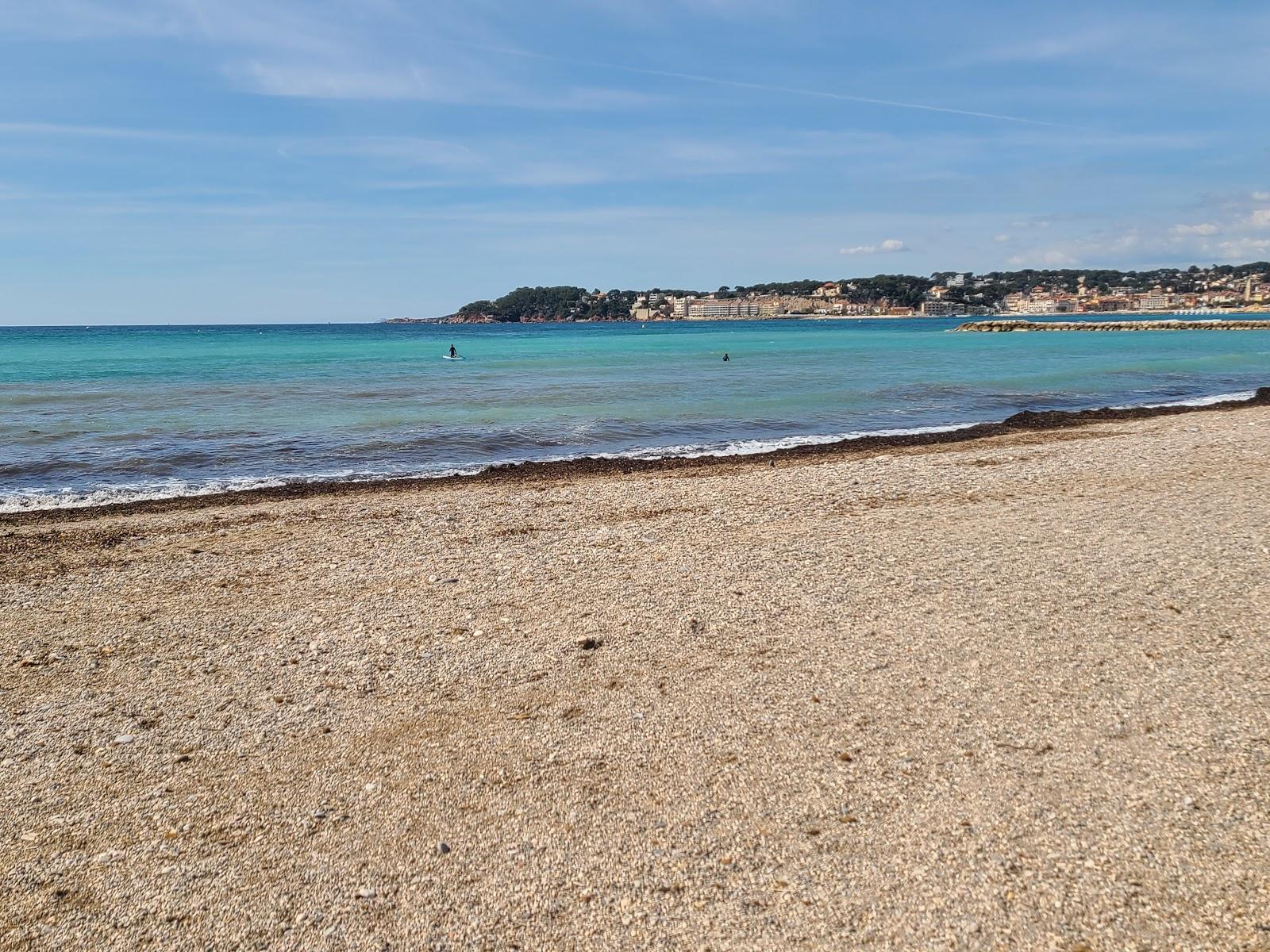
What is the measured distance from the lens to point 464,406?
2616 cm

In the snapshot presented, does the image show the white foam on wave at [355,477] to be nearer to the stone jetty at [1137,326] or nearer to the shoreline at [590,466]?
the shoreline at [590,466]

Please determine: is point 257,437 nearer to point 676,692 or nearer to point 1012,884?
point 676,692

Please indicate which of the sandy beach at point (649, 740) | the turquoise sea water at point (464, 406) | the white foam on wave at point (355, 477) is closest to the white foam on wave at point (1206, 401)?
the turquoise sea water at point (464, 406)

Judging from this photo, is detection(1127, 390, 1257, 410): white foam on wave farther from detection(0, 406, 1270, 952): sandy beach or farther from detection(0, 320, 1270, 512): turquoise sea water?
detection(0, 406, 1270, 952): sandy beach

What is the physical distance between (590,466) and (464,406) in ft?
38.0

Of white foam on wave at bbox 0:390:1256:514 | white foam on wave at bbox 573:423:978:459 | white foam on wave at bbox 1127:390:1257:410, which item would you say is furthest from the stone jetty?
white foam on wave at bbox 0:390:1256:514

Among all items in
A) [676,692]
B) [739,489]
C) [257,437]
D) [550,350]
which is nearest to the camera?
[676,692]

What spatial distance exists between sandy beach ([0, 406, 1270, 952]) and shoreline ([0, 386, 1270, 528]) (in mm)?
2772

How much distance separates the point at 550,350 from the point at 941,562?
6085 cm

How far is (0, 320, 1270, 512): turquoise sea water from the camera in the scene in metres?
16.3

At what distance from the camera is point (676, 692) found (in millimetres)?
5520

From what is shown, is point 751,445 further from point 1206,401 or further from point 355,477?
point 1206,401

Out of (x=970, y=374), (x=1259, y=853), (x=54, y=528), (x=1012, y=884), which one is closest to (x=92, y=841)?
(x=1012, y=884)

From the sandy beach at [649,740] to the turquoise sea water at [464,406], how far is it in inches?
264
